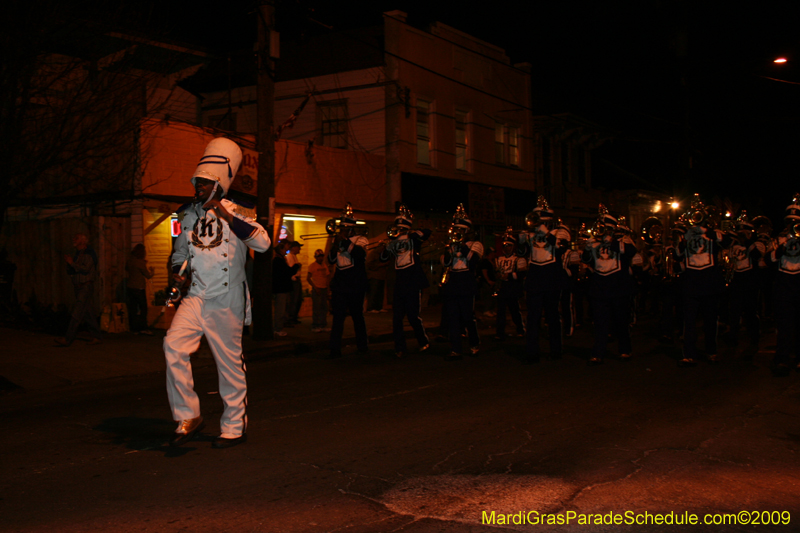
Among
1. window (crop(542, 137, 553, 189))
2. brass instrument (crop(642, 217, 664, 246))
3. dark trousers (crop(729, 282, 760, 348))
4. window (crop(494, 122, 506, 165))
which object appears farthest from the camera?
window (crop(542, 137, 553, 189))

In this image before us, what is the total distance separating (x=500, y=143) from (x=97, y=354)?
1867cm

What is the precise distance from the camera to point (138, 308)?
46.6 ft

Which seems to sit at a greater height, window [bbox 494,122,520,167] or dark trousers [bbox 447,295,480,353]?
window [bbox 494,122,520,167]

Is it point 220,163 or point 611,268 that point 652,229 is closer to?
point 611,268

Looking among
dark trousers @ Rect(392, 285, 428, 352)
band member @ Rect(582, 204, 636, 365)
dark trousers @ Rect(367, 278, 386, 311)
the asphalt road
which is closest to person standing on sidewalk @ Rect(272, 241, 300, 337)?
dark trousers @ Rect(392, 285, 428, 352)

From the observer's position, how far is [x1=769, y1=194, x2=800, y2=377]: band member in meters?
9.45

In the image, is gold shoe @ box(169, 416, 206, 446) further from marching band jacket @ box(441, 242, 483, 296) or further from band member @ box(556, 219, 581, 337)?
band member @ box(556, 219, 581, 337)

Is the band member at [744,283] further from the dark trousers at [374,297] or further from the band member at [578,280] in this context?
the dark trousers at [374,297]

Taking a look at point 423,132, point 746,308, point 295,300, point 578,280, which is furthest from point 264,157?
point 423,132

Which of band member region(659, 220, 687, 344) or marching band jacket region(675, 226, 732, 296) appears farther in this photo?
band member region(659, 220, 687, 344)

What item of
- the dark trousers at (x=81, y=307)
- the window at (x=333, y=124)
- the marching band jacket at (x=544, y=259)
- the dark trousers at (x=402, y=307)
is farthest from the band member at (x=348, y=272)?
the window at (x=333, y=124)

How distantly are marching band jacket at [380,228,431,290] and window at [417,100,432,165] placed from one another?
1200 cm

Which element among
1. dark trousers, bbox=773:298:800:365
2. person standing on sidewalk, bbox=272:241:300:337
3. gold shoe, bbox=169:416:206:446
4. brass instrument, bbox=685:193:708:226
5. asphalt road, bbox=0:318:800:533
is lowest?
asphalt road, bbox=0:318:800:533

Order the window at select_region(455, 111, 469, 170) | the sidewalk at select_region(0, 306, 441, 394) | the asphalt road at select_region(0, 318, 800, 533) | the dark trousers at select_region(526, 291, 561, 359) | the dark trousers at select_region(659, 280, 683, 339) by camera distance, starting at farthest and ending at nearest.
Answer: the window at select_region(455, 111, 469, 170) → the dark trousers at select_region(659, 280, 683, 339) → the dark trousers at select_region(526, 291, 561, 359) → the sidewalk at select_region(0, 306, 441, 394) → the asphalt road at select_region(0, 318, 800, 533)
